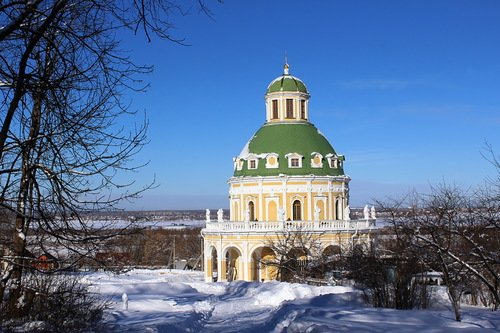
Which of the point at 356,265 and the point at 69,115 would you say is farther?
the point at 356,265

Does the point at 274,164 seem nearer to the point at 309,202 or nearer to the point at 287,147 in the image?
the point at 287,147

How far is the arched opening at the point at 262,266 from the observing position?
120ft

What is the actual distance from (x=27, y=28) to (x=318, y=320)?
874 cm

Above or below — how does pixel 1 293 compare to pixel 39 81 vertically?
below

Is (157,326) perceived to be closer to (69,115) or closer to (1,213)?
(1,213)

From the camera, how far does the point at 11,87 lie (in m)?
5.68

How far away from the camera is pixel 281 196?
37.7m

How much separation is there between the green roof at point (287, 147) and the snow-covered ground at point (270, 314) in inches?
618

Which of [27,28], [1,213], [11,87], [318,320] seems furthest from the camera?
[318,320]

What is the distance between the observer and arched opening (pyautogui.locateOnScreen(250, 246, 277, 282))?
36.6 m

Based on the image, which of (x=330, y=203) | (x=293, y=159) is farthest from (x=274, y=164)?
(x=330, y=203)

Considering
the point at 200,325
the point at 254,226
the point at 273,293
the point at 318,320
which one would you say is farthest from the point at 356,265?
the point at 254,226

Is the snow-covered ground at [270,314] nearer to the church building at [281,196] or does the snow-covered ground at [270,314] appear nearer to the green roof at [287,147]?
the church building at [281,196]

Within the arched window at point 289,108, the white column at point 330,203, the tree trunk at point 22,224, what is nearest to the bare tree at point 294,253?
the white column at point 330,203
